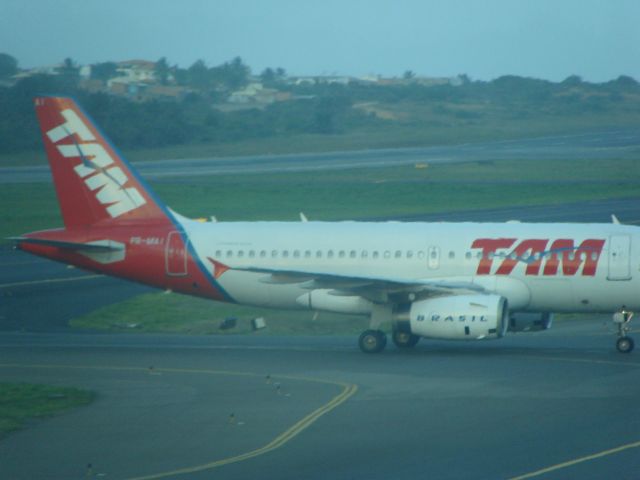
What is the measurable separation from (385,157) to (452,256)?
7905 centimetres

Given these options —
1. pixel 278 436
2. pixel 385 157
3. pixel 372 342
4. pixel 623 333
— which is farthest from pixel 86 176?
pixel 385 157

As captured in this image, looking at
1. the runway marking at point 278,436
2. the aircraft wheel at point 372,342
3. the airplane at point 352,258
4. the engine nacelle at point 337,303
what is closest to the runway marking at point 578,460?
the runway marking at point 278,436

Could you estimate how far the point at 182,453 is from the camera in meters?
22.2

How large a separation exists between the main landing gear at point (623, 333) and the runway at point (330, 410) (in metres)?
0.62

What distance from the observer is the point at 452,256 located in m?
35.8

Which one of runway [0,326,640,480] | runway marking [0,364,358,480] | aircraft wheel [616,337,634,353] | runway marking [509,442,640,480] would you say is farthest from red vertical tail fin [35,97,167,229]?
runway marking [509,442,640,480]

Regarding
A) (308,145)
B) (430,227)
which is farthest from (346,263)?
(308,145)

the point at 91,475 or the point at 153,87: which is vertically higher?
the point at 153,87

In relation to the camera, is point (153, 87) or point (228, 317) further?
point (153, 87)

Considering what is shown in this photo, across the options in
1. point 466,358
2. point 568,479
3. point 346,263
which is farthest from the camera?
point 346,263

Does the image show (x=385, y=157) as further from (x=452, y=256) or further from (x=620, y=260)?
(x=620, y=260)

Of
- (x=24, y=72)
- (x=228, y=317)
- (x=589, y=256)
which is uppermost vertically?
(x=24, y=72)

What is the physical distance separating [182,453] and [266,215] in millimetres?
51674

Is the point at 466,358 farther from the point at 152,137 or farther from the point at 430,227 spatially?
the point at 152,137
